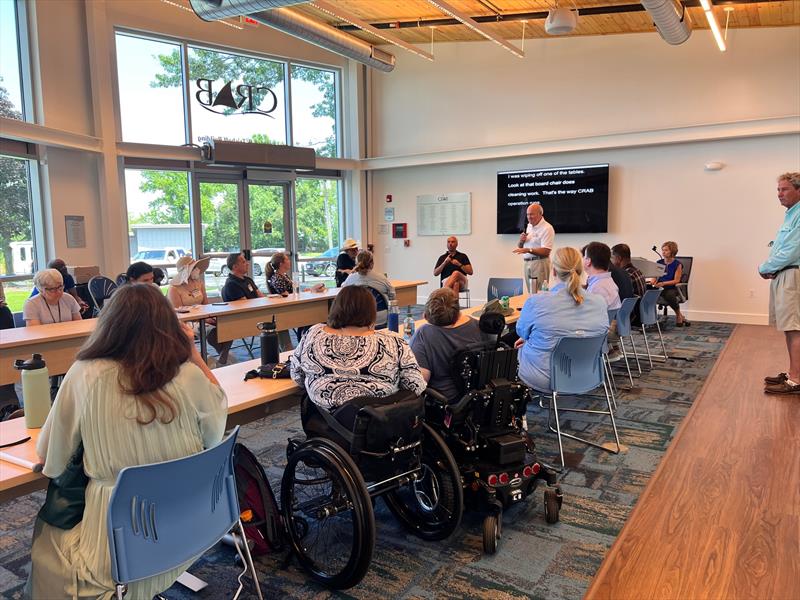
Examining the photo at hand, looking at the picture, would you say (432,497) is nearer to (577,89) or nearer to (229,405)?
(229,405)

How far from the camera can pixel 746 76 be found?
7.47 metres

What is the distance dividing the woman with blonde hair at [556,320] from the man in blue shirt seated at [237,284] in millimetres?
3300

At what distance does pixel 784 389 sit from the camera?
14.9 ft

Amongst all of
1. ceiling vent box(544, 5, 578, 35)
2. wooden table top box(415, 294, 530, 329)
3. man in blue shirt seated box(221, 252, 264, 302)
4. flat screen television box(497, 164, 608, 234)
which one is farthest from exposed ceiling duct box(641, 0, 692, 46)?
man in blue shirt seated box(221, 252, 264, 302)

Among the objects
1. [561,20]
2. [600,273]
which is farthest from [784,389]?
[561,20]

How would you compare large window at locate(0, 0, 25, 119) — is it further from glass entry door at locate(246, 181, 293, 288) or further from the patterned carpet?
the patterned carpet

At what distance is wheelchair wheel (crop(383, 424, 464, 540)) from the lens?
7.82 ft

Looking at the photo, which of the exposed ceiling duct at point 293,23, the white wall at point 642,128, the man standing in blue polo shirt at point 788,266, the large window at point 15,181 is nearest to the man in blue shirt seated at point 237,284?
the exposed ceiling duct at point 293,23

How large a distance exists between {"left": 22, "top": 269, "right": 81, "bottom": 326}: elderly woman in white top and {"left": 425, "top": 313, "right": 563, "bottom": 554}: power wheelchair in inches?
131

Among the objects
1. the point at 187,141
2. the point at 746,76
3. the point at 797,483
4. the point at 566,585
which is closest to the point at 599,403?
the point at 797,483

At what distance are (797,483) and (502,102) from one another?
736cm

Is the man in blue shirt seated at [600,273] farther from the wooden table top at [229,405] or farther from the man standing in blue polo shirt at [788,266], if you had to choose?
the wooden table top at [229,405]

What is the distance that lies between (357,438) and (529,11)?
6.96 metres

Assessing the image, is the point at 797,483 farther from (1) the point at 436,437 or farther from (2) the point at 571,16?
(2) the point at 571,16
